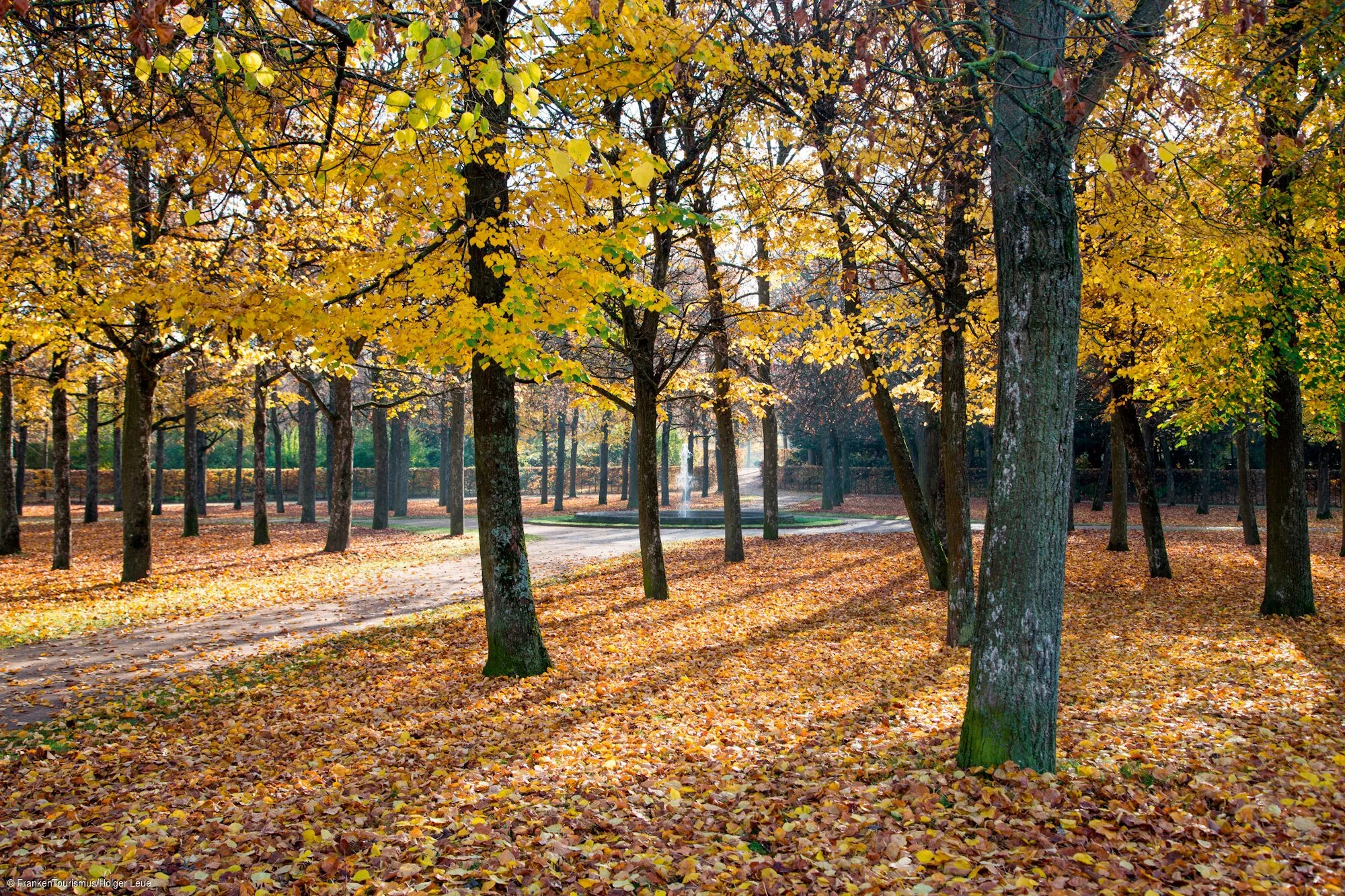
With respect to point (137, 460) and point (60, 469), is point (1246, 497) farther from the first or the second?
point (60, 469)

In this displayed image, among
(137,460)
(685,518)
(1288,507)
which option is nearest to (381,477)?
(685,518)

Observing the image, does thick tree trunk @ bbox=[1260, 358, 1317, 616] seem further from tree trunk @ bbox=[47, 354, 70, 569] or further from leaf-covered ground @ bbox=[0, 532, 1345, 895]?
tree trunk @ bbox=[47, 354, 70, 569]

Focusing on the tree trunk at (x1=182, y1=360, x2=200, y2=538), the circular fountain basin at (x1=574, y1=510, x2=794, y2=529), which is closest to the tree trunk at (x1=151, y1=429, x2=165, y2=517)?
the tree trunk at (x1=182, y1=360, x2=200, y2=538)

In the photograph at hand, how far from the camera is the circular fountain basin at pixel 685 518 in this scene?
25375 millimetres

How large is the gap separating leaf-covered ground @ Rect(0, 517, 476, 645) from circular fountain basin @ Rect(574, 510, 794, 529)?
321 inches

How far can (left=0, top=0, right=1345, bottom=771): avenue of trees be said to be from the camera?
4500 mm

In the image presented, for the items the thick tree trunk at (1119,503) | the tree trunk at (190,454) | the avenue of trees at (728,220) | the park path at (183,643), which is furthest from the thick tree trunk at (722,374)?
the tree trunk at (190,454)

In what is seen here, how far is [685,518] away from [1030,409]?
22.0 metres

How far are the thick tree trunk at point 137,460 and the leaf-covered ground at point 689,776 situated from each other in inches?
224

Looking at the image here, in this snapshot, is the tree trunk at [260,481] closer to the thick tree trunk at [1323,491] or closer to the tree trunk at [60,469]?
the tree trunk at [60,469]

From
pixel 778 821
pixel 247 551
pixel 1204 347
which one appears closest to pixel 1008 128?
pixel 778 821

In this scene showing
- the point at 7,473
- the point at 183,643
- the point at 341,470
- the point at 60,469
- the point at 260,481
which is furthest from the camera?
the point at 260,481

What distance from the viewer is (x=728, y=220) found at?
31.0ft

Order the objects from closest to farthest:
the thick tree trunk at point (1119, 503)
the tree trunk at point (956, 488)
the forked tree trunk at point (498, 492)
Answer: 1. the forked tree trunk at point (498, 492)
2. the tree trunk at point (956, 488)
3. the thick tree trunk at point (1119, 503)
